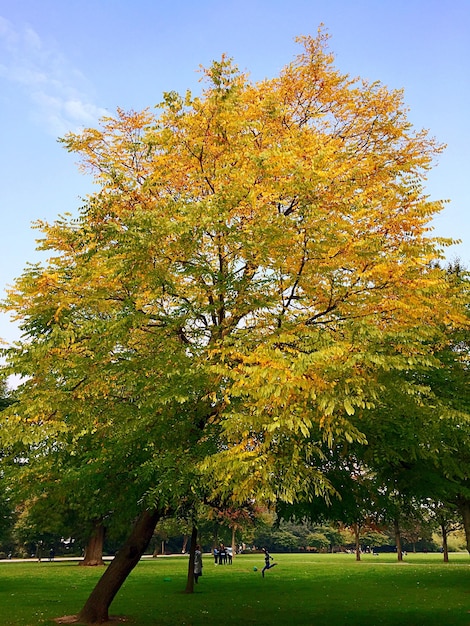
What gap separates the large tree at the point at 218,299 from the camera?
33.6ft

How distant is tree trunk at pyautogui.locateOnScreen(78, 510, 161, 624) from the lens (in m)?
16.5

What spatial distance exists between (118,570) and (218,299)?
998cm

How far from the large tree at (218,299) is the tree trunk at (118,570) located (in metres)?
3.88

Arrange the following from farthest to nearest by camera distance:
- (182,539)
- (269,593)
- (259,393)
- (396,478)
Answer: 1. (182,539)
2. (269,593)
3. (396,478)
4. (259,393)

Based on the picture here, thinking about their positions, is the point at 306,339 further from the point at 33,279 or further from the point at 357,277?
the point at 33,279

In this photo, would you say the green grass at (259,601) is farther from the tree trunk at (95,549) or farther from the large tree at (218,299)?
the tree trunk at (95,549)

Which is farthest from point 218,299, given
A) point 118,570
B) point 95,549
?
point 95,549

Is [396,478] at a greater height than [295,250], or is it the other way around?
[295,250]

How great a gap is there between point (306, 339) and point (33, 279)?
608cm

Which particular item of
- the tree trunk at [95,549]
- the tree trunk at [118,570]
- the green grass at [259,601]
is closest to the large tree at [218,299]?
the tree trunk at [118,570]

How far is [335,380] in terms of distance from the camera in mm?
9609

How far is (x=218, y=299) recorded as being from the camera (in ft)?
38.8

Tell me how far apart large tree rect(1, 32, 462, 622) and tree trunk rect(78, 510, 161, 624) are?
3880 millimetres

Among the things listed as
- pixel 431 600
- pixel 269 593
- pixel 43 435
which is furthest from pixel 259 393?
pixel 269 593
